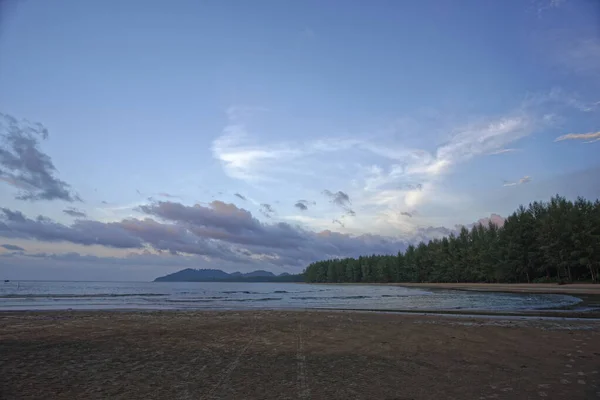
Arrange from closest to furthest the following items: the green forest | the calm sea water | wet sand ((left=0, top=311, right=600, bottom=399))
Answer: wet sand ((left=0, top=311, right=600, bottom=399)) < the calm sea water < the green forest

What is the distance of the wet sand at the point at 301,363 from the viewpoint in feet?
26.7

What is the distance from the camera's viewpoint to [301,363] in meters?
10.9

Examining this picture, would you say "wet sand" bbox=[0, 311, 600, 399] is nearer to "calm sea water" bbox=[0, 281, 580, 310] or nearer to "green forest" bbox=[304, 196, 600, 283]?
"calm sea water" bbox=[0, 281, 580, 310]

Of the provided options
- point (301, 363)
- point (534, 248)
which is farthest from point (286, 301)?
point (534, 248)

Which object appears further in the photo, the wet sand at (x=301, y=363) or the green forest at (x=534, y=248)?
the green forest at (x=534, y=248)

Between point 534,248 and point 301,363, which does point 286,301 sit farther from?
point 534,248

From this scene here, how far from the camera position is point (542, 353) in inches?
473

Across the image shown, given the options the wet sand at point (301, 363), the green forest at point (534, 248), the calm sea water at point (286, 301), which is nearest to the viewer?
the wet sand at point (301, 363)

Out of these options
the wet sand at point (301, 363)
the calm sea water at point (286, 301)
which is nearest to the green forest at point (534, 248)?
the calm sea water at point (286, 301)

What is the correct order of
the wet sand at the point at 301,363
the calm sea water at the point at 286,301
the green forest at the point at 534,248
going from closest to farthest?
1. the wet sand at the point at 301,363
2. the calm sea water at the point at 286,301
3. the green forest at the point at 534,248

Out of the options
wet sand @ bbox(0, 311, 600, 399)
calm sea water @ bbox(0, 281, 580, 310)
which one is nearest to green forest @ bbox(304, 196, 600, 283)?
calm sea water @ bbox(0, 281, 580, 310)

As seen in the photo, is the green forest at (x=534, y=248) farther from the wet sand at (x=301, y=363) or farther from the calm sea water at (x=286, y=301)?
the wet sand at (x=301, y=363)

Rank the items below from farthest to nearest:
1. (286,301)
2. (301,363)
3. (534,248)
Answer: (534,248), (286,301), (301,363)

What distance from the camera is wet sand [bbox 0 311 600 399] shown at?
26.7 ft
